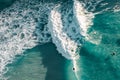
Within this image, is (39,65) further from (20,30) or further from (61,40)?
(20,30)

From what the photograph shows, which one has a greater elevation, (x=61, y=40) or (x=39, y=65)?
(x=61, y=40)

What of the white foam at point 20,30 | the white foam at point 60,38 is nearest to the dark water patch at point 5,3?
the white foam at point 20,30

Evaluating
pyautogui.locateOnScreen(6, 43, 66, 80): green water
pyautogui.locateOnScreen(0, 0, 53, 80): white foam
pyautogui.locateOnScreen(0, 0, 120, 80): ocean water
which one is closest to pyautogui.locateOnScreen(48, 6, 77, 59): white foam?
pyautogui.locateOnScreen(0, 0, 120, 80): ocean water

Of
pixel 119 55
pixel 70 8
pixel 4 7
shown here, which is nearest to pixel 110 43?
pixel 119 55

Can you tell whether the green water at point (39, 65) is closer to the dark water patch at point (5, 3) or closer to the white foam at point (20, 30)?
the white foam at point (20, 30)

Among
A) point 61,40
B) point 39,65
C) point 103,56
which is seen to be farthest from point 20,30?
point 103,56

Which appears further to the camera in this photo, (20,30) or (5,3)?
(5,3)

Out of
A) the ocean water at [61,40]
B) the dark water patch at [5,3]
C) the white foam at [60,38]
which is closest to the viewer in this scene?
the ocean water at [61,40]
